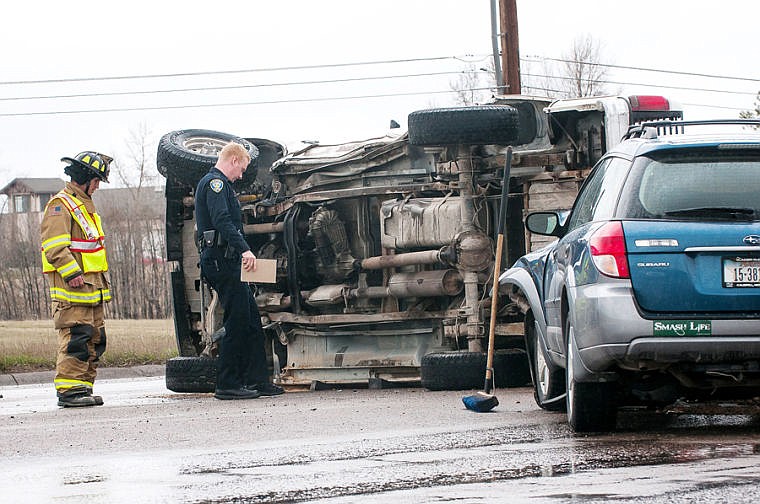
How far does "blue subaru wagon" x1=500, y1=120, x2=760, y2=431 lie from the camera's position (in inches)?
263

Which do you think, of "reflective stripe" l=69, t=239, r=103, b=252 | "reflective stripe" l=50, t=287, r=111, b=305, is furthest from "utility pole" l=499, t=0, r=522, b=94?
"reflective stripe" l=50, t=287, r=111, b=305

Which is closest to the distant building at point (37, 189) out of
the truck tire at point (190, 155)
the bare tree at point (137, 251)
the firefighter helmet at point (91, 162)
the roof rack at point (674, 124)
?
the bare tree at point (137, 251)

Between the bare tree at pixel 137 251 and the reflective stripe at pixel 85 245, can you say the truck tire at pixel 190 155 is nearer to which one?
the reflective stripe at pixel 85 245

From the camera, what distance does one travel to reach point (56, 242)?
11.0 metres

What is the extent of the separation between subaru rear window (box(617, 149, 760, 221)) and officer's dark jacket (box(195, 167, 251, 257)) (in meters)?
4.68

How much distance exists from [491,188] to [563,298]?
398 centimetres

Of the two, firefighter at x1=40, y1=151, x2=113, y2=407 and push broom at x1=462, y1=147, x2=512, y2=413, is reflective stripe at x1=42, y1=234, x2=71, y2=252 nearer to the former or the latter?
firefighter at x1=40, y1=151, x2=113, y2=407

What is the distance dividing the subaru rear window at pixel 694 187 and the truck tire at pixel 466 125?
12.7 ft

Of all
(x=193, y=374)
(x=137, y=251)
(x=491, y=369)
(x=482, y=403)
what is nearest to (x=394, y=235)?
(x=193, y=374)

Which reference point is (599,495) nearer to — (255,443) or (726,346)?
(726,346)

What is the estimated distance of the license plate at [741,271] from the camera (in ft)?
22.0

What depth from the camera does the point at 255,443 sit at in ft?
24.7

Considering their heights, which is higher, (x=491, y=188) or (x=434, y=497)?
(x=491, y=188)

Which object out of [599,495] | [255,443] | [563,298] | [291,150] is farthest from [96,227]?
[599,495]
